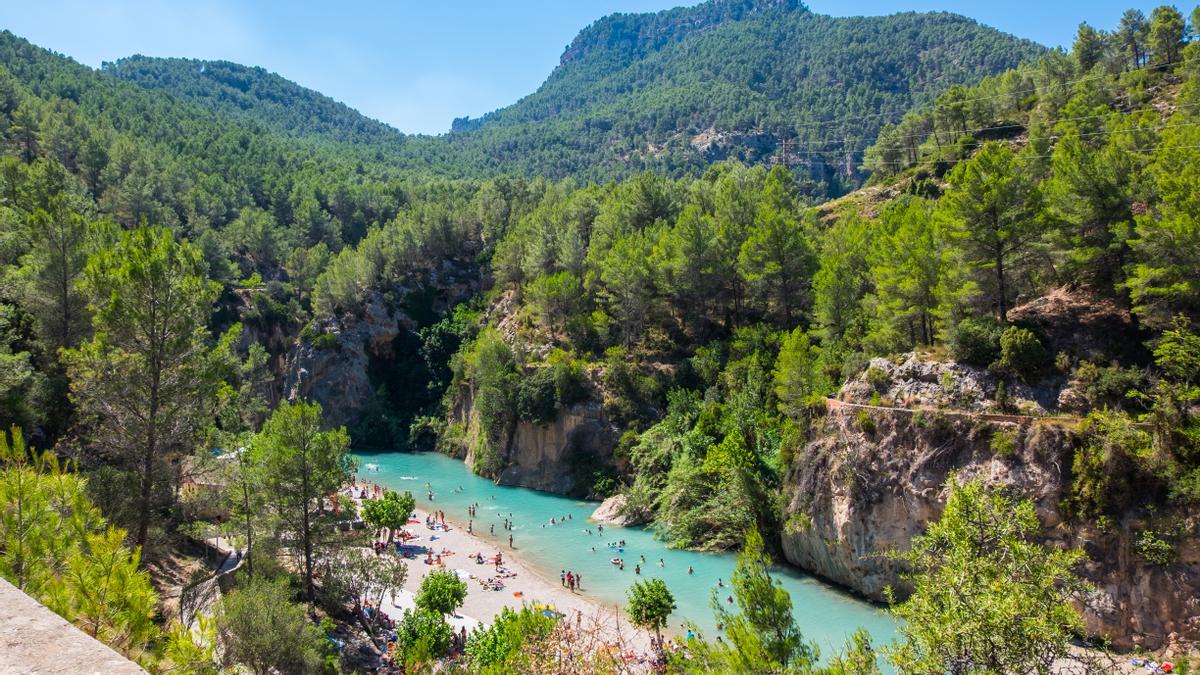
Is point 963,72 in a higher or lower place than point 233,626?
higher

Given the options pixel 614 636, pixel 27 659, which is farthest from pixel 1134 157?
pixel 27 659

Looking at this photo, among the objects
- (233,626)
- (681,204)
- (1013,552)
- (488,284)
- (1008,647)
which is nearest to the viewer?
(1008,647)

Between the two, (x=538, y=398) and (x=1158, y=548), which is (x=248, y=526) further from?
(x=1158, y=548)

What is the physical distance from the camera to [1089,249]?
2798 cm

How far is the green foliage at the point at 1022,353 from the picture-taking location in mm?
26984

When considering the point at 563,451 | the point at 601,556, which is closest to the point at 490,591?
the point at 601,556

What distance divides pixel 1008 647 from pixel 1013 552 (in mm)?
2081

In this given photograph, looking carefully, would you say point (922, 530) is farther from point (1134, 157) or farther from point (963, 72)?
point (963, 72)

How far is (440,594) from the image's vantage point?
88.5 ft

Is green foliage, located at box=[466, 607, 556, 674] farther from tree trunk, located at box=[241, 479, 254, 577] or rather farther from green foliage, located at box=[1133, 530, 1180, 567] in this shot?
green foliage, located at box=[1133, 530, 1180, 567]

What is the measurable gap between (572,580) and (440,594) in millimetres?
8388

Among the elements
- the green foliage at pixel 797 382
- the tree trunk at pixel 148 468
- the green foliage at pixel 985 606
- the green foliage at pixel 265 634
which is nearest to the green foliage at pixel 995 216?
the green foliage at pixel 797 382

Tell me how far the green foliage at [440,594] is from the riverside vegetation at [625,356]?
158 millimetres

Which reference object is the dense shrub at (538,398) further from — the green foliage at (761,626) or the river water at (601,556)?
the green foliage at (761,626)
